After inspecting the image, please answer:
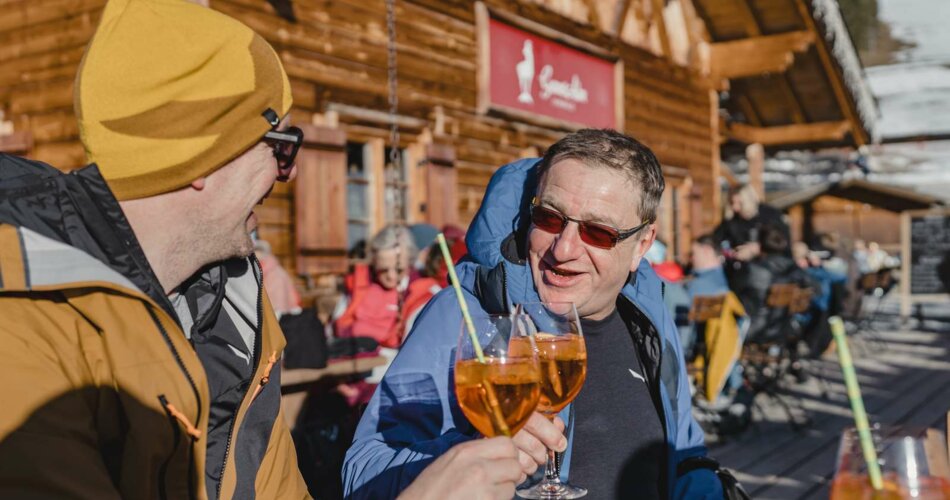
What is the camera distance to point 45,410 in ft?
3.41

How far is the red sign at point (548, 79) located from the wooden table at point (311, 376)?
5.40 metres

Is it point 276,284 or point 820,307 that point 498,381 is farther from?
point 820,307

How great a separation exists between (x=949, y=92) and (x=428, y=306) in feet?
133

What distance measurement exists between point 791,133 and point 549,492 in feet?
54.2

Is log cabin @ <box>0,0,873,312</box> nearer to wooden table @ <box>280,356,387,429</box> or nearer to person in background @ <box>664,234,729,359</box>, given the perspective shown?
wooden table @ <box>280,356,387,429</box>

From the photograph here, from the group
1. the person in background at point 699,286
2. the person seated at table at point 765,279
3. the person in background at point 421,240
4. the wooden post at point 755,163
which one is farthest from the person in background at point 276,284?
the wooden post at point 755,163

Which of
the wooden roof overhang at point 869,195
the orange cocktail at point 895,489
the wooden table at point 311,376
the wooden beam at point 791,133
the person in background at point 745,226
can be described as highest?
the wooden beam at point 791,133

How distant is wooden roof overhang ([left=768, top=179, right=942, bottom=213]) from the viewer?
1603 centimetres

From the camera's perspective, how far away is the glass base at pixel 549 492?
1.69 meters

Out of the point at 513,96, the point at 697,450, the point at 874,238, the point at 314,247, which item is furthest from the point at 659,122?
the point at 874,238

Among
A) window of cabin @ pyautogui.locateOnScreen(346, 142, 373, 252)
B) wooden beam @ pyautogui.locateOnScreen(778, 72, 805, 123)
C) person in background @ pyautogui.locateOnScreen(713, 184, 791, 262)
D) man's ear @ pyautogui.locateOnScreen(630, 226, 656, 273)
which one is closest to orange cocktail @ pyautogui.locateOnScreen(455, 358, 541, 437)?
man's ear @ pyautogui.locateOnScreen(630, 226, 656, 273)

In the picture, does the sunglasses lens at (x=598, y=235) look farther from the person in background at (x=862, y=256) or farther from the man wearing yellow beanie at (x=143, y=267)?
the person in background at (x=862, y=256)

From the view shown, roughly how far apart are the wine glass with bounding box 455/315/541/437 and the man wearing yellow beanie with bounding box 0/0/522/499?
0.21m

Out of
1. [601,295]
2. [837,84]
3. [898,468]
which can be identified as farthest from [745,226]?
[837,84]
